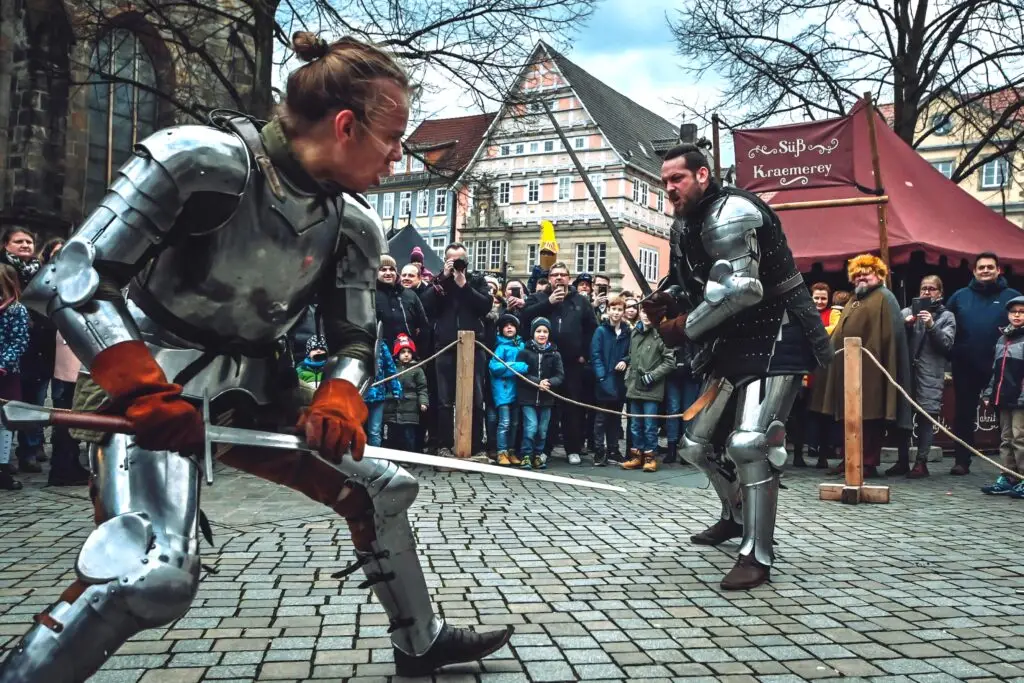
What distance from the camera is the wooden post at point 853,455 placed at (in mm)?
7059

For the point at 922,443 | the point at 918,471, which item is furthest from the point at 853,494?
the point at 922,443

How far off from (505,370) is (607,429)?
4.38 feet

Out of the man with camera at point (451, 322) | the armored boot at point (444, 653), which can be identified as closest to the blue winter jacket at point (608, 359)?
the man with camera at point (451, 322)

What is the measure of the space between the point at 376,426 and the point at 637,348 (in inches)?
108

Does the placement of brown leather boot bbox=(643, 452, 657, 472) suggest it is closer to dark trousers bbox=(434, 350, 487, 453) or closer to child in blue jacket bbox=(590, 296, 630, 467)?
child in blue jacket bbox=(590, 296, 630, 467)

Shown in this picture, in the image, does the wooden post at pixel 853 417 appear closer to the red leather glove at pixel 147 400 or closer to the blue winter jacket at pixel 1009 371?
the blue winter jacket at pixel 1009 371

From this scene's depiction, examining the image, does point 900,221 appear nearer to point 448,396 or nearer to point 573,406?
point 573,406

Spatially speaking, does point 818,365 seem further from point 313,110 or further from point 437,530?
point 313,110

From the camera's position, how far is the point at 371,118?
2.29 metres

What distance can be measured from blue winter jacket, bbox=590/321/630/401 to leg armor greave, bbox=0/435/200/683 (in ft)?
24.4

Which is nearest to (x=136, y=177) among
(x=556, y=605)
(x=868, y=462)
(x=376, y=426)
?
(x=556, y=605)

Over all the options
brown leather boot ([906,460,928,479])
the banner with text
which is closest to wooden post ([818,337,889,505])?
brown leather boot ([906,460,928,479])

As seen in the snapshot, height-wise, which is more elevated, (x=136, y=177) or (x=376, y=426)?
(x=136, y=177)

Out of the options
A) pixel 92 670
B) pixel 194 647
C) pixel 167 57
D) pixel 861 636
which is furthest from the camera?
pixel 167 57
